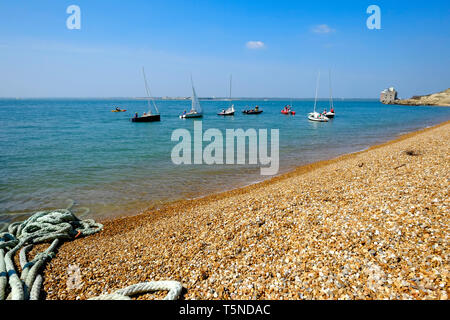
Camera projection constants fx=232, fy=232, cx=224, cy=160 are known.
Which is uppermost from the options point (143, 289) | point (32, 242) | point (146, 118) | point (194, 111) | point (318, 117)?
point (194, 111)

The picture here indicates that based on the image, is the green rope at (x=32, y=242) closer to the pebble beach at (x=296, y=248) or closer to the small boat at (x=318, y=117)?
the pebble beach at (x=296, y=248)

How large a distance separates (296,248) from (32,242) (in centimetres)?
876

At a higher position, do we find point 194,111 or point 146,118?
point 194,111

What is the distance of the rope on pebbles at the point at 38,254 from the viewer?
Answer: 4828 mm

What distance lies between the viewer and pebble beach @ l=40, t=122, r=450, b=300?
4289 mm

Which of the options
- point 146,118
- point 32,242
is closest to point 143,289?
point 32,242

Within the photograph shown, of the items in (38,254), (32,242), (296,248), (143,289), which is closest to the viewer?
(143,289)

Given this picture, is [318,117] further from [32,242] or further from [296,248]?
[32,242]

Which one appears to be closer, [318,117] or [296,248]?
[296,248]

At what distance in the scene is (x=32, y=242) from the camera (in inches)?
316

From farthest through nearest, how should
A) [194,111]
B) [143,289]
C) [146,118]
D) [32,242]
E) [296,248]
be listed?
[194,111] < [146,118] < [32,242] < [296,248] < [143,289]

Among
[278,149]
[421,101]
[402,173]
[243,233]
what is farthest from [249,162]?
[421,101]

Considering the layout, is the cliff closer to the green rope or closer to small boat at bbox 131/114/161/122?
small boat at bbox 131/114/161/122

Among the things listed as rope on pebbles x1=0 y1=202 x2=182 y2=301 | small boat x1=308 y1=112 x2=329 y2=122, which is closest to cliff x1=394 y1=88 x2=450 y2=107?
small boat x1=308 y1=112 x2=329 y2=122
